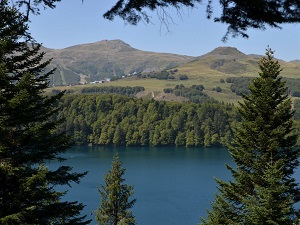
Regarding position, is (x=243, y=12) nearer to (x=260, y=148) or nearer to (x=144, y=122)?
(x=260, y=148)

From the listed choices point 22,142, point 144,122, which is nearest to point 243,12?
point 22,142

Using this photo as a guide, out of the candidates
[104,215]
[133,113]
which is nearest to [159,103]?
[133,113]

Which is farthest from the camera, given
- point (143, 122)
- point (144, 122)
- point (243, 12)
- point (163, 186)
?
point (143, 122)

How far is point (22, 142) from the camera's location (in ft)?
37.8

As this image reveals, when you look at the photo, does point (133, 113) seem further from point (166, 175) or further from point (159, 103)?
point (166, 175)

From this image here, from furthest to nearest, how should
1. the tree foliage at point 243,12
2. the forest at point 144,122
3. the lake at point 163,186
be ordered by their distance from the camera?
the forest at point 144,122 < the lake at point 163,186 < the tree foliage at point 243,12

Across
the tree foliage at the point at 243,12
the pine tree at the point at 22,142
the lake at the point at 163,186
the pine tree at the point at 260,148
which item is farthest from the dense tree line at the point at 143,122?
the tree foliage at the point at 243,12

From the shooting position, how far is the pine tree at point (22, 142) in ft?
35.3

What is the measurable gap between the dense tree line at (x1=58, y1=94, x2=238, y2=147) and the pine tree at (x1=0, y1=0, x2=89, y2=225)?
120722 mm

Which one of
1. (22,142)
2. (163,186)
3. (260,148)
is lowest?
(163,186)

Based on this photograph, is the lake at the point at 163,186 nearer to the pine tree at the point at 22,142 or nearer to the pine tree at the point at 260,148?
the pine tree at the point at 260,148

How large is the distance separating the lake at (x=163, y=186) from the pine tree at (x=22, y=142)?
31.6 meters

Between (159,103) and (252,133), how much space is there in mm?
143214

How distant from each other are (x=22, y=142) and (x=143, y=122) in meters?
143
